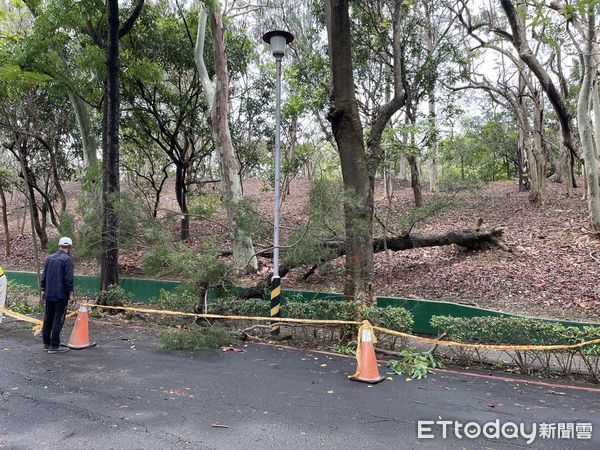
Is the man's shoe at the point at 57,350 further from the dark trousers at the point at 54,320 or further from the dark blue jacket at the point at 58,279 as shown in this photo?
the dark blue jacket at the point at 58,279

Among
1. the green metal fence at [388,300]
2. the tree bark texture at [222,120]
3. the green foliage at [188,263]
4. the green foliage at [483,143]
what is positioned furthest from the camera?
the green foliage at [483,143]

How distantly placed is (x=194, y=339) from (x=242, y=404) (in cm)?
292

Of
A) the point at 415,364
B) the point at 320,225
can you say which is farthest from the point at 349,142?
the point at 415,364

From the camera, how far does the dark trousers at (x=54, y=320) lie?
7.07 meters

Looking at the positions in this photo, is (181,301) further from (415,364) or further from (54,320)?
(415,364)

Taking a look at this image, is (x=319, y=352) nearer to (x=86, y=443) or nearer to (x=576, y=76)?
(x=86, y=443)

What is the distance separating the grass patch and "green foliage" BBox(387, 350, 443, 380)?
9.70 ft

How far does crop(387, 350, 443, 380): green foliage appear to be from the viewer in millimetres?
6145

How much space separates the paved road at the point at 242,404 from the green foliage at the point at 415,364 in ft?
0.53

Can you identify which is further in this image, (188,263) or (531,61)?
(531,61)

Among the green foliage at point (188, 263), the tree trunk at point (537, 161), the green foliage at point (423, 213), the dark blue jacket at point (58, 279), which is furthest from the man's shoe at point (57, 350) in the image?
the tree trunk at point (537, 161)

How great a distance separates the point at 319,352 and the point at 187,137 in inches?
544

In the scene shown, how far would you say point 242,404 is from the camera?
4.86 meters

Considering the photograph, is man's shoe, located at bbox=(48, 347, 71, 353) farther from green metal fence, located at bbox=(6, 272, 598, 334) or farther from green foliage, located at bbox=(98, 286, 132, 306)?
green foliage, located at bbox=(98, 286, 132, 306)
